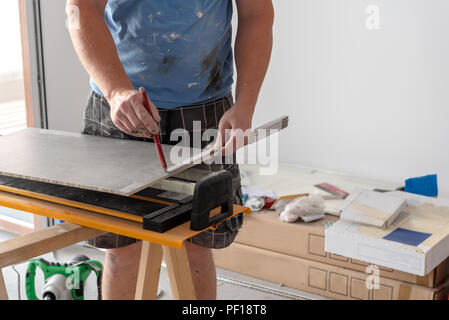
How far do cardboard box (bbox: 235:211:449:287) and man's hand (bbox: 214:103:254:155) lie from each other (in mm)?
850

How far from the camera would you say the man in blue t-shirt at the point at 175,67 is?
1.13 m

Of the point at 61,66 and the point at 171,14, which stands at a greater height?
the point at 171,14

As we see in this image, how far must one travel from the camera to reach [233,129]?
43.8 inches

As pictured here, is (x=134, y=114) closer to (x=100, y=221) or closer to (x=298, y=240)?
(x=100, y=221)

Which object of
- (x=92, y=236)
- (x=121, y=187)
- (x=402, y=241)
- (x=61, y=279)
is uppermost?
(x=121, y=187)

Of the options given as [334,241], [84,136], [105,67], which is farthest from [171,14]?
[334,241]

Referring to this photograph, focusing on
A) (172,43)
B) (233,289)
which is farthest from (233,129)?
(233,289)

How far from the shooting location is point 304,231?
6.41 feet

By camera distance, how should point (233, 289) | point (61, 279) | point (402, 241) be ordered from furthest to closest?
point (233, 289), point (61, 279), point (402, 241)

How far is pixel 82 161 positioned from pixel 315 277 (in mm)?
1142

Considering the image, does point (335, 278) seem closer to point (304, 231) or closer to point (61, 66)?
point (304, 231)

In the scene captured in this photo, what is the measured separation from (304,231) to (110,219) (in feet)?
3.69

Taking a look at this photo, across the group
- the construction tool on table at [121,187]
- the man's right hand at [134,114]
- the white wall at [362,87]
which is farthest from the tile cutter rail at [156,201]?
the white wall at [362,87]

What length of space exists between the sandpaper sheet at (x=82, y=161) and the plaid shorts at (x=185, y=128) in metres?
0.06
